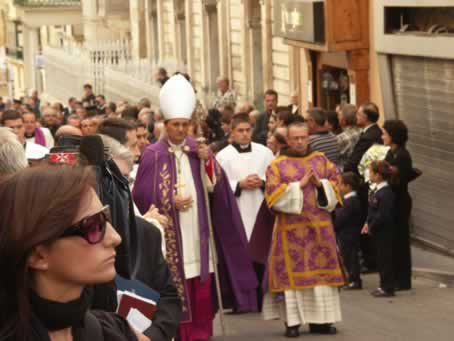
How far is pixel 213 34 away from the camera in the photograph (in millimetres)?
31922

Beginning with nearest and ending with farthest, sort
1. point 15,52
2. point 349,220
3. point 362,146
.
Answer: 1. point 349,220
2. point 362,146
3. point 15,52

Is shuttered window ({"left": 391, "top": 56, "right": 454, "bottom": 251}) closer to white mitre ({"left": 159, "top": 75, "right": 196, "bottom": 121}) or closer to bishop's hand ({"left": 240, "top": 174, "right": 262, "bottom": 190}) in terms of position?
bishop's hand ({"left": 240, "top": 174, "right": 262, "bottom": 190})

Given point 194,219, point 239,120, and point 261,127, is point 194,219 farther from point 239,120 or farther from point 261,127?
point 261,127

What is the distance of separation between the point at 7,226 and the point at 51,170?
18 centimetres

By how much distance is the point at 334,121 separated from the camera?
14984 millimetres

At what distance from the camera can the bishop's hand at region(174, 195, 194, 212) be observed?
983cm

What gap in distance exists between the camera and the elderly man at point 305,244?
411 inches

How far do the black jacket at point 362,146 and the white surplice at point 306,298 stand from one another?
10.5 feet

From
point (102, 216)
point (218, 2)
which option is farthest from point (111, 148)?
point (218, 2)

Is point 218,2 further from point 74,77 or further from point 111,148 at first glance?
point 111,148

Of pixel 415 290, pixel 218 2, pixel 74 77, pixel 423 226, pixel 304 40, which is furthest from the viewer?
pixel 74 77

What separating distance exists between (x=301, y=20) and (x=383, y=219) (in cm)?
780

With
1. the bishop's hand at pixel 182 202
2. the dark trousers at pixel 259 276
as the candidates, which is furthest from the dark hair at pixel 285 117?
the bishop's hand at pixel 182 202

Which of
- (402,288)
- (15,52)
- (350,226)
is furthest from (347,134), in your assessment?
(15,52)
